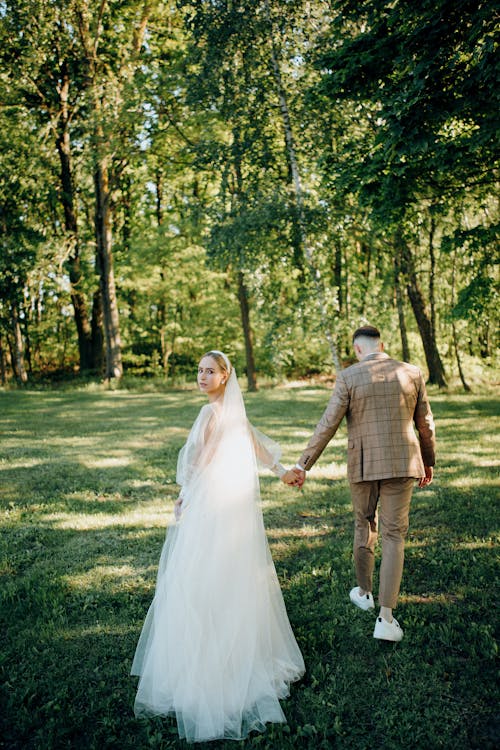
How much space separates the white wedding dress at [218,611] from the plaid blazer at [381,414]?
0.84m

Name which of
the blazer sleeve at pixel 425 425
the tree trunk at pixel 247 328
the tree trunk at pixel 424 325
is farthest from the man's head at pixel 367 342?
the tree trunk at pixel 247 328

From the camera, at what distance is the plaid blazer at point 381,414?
3.71m

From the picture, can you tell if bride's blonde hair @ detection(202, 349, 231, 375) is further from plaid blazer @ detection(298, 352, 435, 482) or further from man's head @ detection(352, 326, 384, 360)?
man's head @ detection(352, 326, 384, 360)

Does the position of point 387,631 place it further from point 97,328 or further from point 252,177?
point 97,328

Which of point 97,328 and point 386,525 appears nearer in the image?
point 386,525

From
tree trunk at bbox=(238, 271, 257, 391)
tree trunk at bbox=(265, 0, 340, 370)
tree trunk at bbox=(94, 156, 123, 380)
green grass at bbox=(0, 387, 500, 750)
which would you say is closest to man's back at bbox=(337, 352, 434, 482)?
Result: green grass at bbox=(0, 387, 500, 750)

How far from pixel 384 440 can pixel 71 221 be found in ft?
78.0

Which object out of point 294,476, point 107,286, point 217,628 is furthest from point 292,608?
point 107,286

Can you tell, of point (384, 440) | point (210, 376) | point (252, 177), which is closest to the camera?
point (210, 376)

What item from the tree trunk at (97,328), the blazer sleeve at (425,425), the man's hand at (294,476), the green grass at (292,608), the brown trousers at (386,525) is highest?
the tree trunk at (97,328)

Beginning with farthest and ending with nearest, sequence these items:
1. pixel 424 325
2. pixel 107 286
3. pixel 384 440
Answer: pixel 107 286, pixel 424 325, pixel 384 440

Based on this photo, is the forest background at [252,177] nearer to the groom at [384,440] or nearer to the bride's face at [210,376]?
the groom at [384,440]

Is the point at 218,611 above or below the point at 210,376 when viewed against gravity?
below

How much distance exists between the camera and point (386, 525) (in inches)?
148
